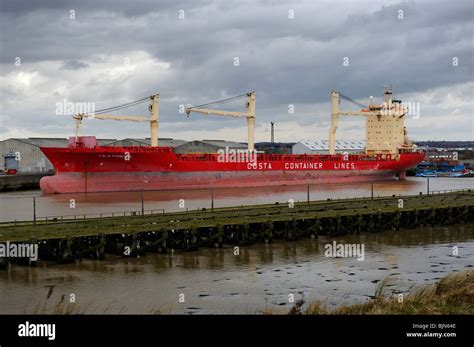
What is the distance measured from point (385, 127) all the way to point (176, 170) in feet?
102

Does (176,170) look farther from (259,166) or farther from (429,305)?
(429,305)

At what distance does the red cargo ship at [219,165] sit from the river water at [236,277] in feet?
82.1

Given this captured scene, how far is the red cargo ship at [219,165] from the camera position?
143 feet

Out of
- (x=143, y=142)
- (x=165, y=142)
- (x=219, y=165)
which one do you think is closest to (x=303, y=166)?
(x=219, y=165)

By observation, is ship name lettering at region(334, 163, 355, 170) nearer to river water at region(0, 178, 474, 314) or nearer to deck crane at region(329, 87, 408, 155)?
deck crane at region(329, 87, 408, 155)

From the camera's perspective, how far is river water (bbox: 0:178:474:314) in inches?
544

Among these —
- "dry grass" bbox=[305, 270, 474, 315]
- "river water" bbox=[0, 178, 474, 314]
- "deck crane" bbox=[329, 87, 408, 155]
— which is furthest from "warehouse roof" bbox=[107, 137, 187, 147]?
"dry grass" bbox=[305, 270, 474, 315]

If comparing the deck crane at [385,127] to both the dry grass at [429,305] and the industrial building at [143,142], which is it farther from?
the dry grass at [429,305]

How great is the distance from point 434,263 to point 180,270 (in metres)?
7.92

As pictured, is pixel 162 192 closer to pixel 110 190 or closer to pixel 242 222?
pixel 110 190

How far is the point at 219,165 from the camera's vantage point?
168 feet
